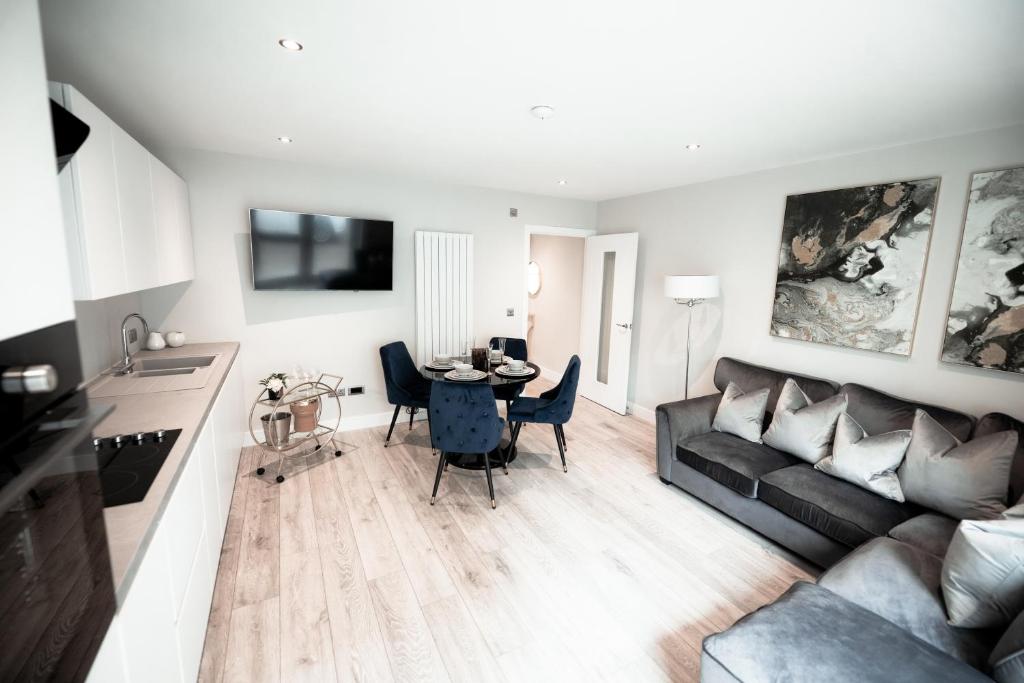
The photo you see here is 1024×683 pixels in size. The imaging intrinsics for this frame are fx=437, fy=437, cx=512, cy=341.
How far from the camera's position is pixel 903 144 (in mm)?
2814

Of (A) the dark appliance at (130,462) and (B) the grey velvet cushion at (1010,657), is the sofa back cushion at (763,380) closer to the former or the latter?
(B) the grey velvet cushion at (1010,657)

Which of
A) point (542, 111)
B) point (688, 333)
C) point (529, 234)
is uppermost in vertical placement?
point (542, 111)

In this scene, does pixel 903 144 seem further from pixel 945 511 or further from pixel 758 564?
pixel 758 564

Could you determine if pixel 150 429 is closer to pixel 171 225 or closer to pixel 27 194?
pixel 27 194

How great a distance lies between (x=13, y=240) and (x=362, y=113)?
2.12m

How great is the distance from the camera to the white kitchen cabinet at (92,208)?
1.68 metres

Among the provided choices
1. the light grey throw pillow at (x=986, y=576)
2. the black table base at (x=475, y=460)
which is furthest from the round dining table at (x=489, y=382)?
the light grey throw pillow at (x=986, y=576)

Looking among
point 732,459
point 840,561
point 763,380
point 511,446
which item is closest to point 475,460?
point 511,446

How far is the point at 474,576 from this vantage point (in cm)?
238

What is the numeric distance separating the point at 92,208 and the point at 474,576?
2449 millimetres

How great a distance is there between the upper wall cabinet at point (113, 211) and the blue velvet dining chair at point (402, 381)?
1646 mm

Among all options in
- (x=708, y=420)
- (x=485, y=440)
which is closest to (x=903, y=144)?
(x=708, y=420)

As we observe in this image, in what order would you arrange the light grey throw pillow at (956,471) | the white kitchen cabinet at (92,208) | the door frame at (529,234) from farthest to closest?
the door frame at (529,234) → the light grey throw pillow at (956,471) → the white kitchen cabinet at (92,208)

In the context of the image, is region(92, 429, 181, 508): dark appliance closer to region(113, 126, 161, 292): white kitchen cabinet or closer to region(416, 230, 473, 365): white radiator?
region(113, 126, 161, 292): white kitchen cabinet
